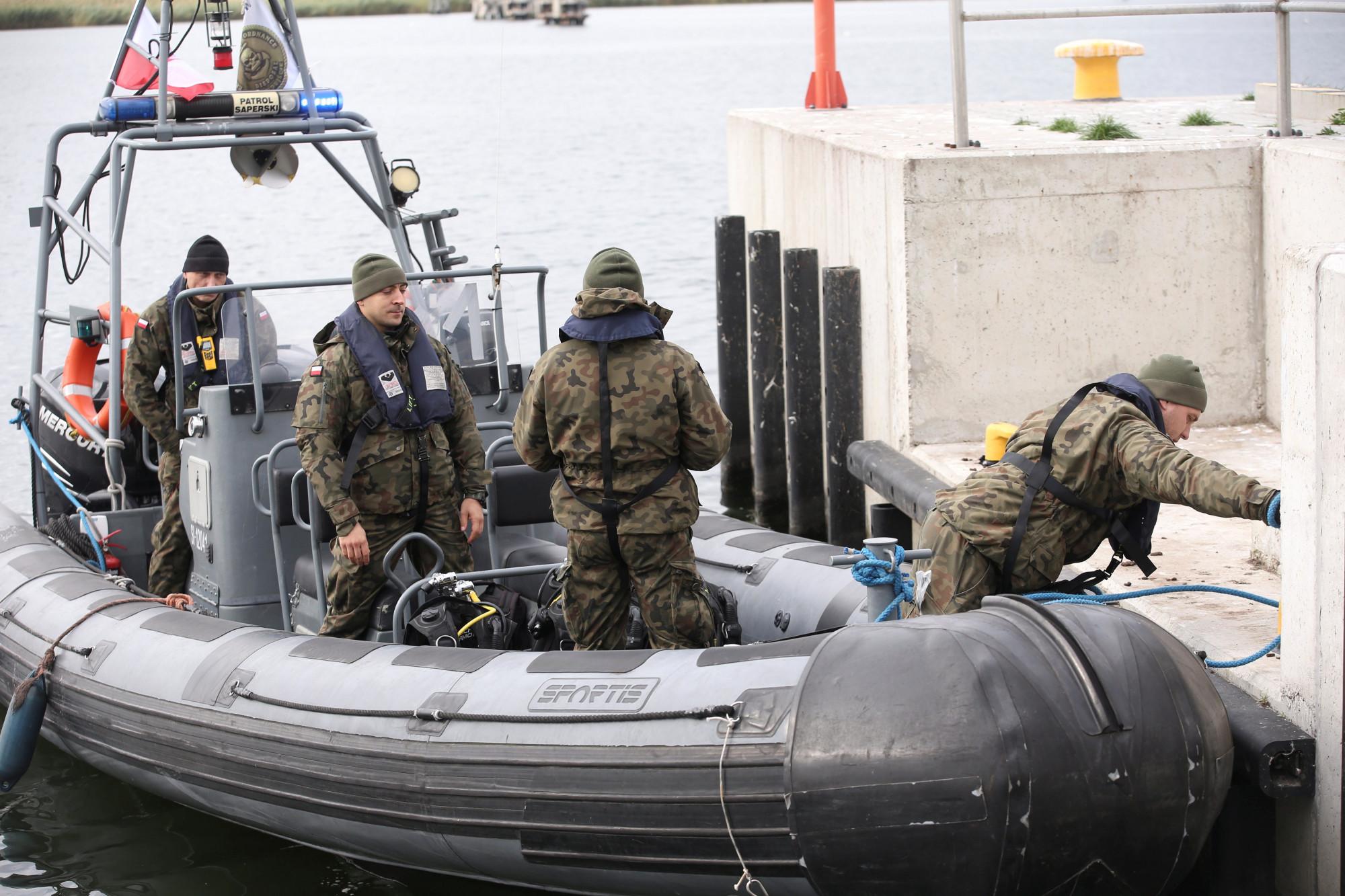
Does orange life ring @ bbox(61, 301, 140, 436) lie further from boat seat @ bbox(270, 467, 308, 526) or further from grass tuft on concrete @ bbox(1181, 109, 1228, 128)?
grass tuft on concrete @ bbox(1181, 109, 1228, 128)

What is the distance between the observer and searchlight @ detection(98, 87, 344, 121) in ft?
19.7

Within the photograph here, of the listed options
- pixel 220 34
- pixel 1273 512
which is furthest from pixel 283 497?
pixel 1273 512

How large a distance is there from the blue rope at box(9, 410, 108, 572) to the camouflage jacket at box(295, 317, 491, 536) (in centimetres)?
185

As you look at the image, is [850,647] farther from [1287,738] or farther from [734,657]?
[1287,738]

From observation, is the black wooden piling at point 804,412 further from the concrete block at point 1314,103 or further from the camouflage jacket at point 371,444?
the camouflage jacket at point 371,444

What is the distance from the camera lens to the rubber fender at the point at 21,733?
5.29 meters

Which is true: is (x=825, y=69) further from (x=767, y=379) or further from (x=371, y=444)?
(x=371, y=444)

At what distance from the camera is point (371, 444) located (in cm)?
488

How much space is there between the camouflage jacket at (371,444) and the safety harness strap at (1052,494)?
1.82 m

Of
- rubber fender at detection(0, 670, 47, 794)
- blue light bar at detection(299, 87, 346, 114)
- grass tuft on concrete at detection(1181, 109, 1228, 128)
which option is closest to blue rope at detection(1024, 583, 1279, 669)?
rubber fender at detection(0, 670, 47, 794)

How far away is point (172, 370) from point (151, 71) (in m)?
1.20

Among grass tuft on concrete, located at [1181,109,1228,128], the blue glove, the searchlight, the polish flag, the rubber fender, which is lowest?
the rubber fender

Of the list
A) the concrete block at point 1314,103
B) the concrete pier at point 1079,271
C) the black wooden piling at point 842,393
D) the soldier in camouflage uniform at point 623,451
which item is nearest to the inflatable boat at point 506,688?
the soldier in camouflage uniform at point 623,451

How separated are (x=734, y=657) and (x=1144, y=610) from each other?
159 centimetres
